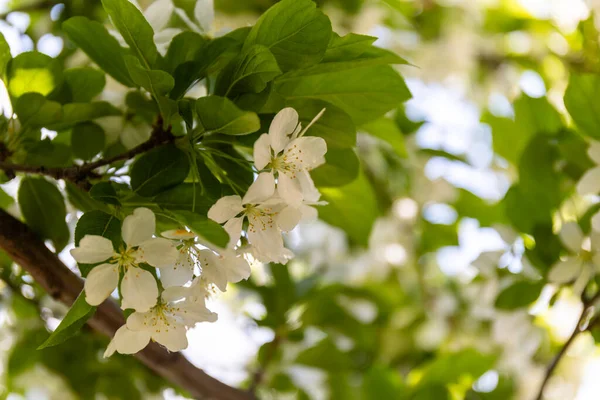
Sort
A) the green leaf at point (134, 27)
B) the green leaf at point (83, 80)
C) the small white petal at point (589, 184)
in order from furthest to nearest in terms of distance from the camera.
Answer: the small white petal at point (589, 184), the green leaf at point (83, 80), the green leaf at point (134, 27)

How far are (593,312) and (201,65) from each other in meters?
0.64

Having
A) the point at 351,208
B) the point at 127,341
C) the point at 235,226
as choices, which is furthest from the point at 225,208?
the point at 351,208

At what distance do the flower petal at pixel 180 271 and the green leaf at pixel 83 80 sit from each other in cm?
23

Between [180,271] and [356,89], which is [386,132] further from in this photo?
[180,271]

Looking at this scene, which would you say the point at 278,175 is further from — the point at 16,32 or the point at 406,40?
the point at 406,40

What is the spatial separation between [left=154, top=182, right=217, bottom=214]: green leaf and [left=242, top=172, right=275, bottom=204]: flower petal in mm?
60

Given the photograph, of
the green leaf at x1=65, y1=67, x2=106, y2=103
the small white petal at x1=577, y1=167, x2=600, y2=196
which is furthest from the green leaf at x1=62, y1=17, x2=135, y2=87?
the small white petal at x1=577, y1=167, x2=600, y2=196

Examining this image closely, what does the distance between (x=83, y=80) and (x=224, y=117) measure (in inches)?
8.8

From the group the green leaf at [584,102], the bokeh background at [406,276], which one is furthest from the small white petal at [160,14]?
the green leaf at [584,102]

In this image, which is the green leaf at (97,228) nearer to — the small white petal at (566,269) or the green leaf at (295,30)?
the green leaf at (295,30)

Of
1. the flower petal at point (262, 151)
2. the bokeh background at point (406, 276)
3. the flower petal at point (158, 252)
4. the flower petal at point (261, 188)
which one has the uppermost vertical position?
the flower petal at point (262, 151)

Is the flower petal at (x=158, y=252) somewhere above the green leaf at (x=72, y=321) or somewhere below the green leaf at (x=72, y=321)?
above

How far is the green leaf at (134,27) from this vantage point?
1.70 ft

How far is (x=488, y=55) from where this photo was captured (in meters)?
2.02
